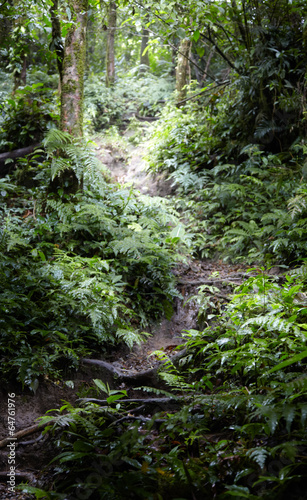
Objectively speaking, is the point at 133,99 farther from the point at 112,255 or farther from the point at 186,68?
the point at 112,255

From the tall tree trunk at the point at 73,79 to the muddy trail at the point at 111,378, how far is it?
306 cm

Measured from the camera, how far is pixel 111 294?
4047 mm

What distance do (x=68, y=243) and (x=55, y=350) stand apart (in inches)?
81.7

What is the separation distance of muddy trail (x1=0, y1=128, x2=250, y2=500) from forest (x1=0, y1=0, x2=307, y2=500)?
0.6 inches

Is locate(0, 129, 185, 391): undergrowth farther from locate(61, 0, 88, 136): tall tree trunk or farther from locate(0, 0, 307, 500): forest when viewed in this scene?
locate(61, 0, 88, 136): tall tree trunk

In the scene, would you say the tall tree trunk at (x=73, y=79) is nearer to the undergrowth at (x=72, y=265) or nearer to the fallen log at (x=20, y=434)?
the undergrowth at (x=72, y=265)

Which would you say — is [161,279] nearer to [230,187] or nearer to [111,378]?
[111,378]

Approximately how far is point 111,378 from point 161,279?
183cm

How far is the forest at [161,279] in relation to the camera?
198cm

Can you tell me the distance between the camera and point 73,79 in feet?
18.2

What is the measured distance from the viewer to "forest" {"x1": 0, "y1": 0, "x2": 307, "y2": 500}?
6.49 ft

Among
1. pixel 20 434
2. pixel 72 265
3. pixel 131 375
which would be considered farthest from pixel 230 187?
pixel 20 434

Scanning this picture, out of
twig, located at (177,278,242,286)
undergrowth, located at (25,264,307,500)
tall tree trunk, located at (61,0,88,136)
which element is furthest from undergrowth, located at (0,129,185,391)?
undergrowth, located at (25,264,307,500)

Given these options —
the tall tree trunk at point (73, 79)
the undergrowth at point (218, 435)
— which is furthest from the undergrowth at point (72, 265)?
the undergrowth at point (218, 435)
